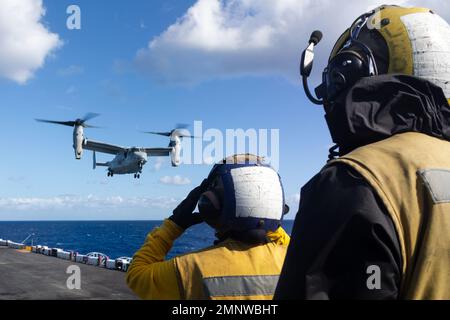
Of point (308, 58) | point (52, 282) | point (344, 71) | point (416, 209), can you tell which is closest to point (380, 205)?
point (416, 209)

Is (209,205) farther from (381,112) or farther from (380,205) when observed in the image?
(380,205)

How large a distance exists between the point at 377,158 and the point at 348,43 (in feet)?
2.98

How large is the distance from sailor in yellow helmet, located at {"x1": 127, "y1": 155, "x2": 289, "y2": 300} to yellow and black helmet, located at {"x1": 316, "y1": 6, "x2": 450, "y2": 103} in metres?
1.74

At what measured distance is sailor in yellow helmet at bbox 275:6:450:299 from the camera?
1.38m

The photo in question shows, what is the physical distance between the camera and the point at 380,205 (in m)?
1.43

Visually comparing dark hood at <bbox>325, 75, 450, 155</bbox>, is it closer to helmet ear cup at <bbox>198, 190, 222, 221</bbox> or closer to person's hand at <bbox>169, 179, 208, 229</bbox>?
helmet ear cup at <bbox>198, 190, 222, 221</bbox>

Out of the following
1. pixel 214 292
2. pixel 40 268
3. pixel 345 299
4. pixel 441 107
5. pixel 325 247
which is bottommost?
pixel 40 268

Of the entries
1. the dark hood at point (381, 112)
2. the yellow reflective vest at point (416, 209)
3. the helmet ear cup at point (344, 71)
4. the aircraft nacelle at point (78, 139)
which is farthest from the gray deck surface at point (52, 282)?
the aircraft nacelle at point (78, 139)

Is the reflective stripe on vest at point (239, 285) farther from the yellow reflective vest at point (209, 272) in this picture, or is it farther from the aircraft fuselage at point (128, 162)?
the aircraft fuselage at point (128, 162)

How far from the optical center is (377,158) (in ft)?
5.08

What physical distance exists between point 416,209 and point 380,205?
0.50 ft
